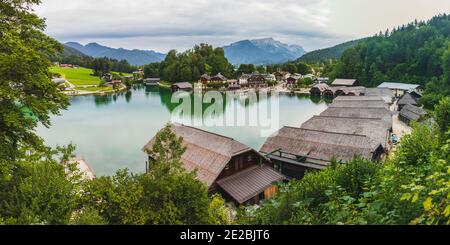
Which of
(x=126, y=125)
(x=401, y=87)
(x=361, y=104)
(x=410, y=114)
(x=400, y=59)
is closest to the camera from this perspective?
(x=410, y=114)

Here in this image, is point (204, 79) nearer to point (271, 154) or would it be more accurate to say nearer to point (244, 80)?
point (244, 80)

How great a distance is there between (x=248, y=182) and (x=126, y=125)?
77.6 ft

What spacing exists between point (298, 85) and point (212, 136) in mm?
59708

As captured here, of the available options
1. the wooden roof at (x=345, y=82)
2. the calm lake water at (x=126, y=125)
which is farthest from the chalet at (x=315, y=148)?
the wooden roof at (x=345, y=82)

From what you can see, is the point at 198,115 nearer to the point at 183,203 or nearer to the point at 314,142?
the point at 314,142

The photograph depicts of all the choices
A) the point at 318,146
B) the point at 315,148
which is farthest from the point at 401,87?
the point at 315,148

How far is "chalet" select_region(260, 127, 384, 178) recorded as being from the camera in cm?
1810

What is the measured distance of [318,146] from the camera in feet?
63.6

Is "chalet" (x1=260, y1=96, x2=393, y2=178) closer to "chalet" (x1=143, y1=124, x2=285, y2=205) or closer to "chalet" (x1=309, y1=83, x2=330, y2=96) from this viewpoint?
"chalet" (x1=143, y1=124, x2=285, y2=205)

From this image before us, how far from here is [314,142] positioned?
19781 millimetres

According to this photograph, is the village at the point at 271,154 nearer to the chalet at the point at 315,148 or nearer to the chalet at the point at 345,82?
the chalet at the point at 315,148

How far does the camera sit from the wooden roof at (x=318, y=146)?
1819 centimetres
